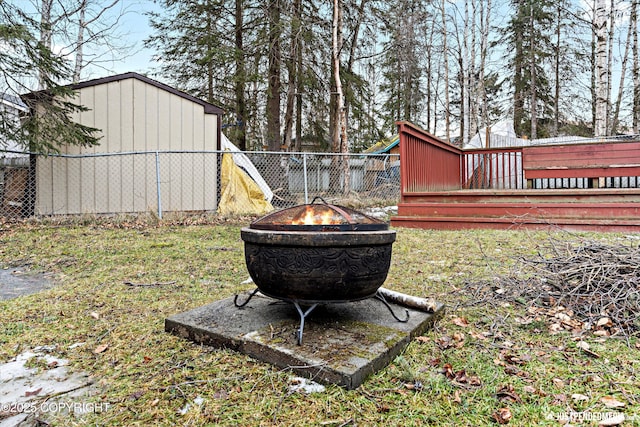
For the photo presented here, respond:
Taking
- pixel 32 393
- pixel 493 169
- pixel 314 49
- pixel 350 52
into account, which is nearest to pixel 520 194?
pixel 493 169

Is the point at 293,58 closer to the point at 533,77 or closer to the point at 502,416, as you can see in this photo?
the point at 502,416

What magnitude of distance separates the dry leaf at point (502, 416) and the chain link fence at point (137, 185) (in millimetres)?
6054

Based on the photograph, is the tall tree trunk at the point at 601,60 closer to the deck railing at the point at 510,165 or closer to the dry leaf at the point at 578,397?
the deck railing at the point at 510,165

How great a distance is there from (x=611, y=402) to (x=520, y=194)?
491 centimetres

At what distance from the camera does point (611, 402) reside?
1.46 metres

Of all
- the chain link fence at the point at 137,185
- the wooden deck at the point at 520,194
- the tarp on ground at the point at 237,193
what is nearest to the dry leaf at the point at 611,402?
the wooden deck at the point at 520,194

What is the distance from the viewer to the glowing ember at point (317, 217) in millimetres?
2033

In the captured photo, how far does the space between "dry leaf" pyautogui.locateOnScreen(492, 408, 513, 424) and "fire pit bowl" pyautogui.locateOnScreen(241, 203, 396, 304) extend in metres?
0.82

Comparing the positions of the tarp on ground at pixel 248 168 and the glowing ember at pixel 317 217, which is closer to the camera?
the glowing ember at pixel 317 217

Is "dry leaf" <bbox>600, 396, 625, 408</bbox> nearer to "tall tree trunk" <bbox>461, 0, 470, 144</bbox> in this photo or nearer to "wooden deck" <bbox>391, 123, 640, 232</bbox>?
"wooden deck" <bbox>391, 123, 640, 232</bbox>

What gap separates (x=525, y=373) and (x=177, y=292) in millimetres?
2465

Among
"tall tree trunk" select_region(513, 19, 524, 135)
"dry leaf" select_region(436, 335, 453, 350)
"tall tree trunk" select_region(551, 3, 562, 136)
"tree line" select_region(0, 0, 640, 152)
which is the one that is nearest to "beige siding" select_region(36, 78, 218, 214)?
"tree line" select_region(0, 0, 640, 152)

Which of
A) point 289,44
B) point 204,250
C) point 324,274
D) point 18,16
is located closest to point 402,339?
point 324,274

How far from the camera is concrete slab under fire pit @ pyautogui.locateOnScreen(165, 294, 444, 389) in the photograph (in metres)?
1.67
